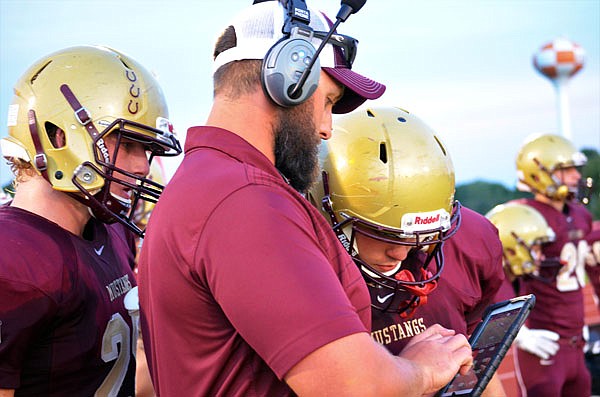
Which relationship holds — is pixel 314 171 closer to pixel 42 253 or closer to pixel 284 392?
Answer: pixel 284 392

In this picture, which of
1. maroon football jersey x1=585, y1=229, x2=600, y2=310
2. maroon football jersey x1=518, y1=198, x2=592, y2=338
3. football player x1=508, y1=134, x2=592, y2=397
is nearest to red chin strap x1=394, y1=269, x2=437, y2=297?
football player x1=508, y1=134, x2=592, y2=397

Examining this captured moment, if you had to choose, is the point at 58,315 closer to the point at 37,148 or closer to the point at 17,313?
the point at 17,313

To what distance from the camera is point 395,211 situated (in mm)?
2303

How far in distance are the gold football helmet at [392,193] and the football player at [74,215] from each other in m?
0.55

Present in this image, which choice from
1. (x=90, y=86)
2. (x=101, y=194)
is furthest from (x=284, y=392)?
(x=90, y=86)

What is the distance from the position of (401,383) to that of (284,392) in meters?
0.23

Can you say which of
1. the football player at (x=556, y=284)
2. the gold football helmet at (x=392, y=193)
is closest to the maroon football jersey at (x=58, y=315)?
the gold football helmet at (x=392, y=193)

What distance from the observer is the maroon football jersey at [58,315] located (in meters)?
1.94

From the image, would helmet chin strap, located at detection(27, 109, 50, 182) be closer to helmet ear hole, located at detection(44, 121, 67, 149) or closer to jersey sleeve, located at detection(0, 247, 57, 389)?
helmet ear hole, located at detection(44, 121, 67, 149)

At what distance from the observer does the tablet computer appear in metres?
1.88

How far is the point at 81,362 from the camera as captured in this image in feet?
6.84

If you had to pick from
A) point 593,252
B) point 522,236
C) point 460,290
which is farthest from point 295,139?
point 593,252

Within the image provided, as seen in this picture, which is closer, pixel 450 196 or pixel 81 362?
pixel 81 362

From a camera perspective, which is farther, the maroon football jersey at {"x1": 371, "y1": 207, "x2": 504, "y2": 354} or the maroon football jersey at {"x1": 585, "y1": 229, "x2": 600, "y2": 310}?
the maroon football jersey at {"x1": 585, "y1": 229, "x2": 600, "y2": 310}
